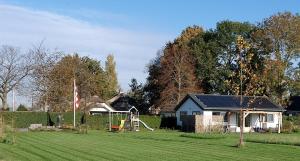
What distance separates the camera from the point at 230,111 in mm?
59750

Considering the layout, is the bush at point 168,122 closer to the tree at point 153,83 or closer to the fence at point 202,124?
the fence at point 202,124

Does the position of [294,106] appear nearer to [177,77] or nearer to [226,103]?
[177,77]

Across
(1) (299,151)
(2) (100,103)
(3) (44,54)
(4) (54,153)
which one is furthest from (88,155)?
(2) (100,103)

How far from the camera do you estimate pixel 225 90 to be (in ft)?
256

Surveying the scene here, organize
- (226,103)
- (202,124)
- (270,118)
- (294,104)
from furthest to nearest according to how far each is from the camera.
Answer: (294,104) < (270,118) < (226,103) < (202,124)

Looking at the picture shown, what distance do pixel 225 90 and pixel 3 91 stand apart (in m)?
32.3

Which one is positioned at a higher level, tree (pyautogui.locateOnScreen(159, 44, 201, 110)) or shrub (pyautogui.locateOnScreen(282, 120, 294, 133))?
tree (pyautogui.locateOnScreen(159, 44, 201, 110))

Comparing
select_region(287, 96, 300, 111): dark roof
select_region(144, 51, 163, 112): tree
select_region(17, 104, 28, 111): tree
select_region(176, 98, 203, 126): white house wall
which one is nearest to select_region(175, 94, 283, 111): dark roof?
select_region(176, 98, 203, 126): white house wall

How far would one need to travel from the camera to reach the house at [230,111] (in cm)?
5897

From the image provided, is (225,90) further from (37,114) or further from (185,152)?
(185,152)

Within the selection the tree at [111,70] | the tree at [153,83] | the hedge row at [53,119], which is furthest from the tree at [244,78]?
the tree at [111,70]

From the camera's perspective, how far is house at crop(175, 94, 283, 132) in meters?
59.0

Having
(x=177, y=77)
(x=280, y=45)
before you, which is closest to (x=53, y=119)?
(x=177, y=77)

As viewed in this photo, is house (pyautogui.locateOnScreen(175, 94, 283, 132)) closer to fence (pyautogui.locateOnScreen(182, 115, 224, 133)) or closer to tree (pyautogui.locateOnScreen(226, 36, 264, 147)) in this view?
fence (pyautogui.locateOnScreen(182, 115, 224, 133))
